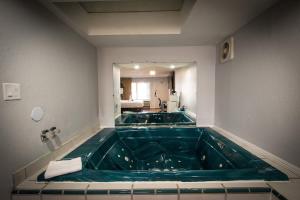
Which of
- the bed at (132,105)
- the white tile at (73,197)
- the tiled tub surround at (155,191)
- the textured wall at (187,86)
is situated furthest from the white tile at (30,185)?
the textured wall at (187,86)

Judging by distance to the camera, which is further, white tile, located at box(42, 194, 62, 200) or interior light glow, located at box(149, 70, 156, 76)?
interior light glow, located at box(149, 70, 156, 76)

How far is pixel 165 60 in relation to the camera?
2.24 meters

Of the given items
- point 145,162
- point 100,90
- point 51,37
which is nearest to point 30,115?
point 51,37

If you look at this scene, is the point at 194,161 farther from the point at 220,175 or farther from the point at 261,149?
the point at 220,175

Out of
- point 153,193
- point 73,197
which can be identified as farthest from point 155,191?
point 73,197

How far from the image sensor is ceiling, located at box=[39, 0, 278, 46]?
1377 millimetres

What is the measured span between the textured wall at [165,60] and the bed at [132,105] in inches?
11.9

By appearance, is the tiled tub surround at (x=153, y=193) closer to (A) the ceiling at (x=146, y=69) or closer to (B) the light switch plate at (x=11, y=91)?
(B) the light switch plate at (x=11, y=91)

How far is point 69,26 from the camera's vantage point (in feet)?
5.00

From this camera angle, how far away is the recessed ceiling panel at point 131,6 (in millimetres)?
1548

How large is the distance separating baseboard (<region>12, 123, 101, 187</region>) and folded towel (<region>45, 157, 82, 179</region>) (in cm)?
9

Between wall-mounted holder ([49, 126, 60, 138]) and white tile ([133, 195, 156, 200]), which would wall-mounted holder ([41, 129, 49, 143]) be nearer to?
wall-mounted holder ([49, 126, 60, 138])

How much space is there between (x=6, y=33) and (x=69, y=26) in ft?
2.35

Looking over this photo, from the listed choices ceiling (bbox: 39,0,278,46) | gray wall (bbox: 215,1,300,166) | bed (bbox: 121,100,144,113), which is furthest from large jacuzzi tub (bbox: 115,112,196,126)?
ceiling (bbox: 39,0,278,46)
